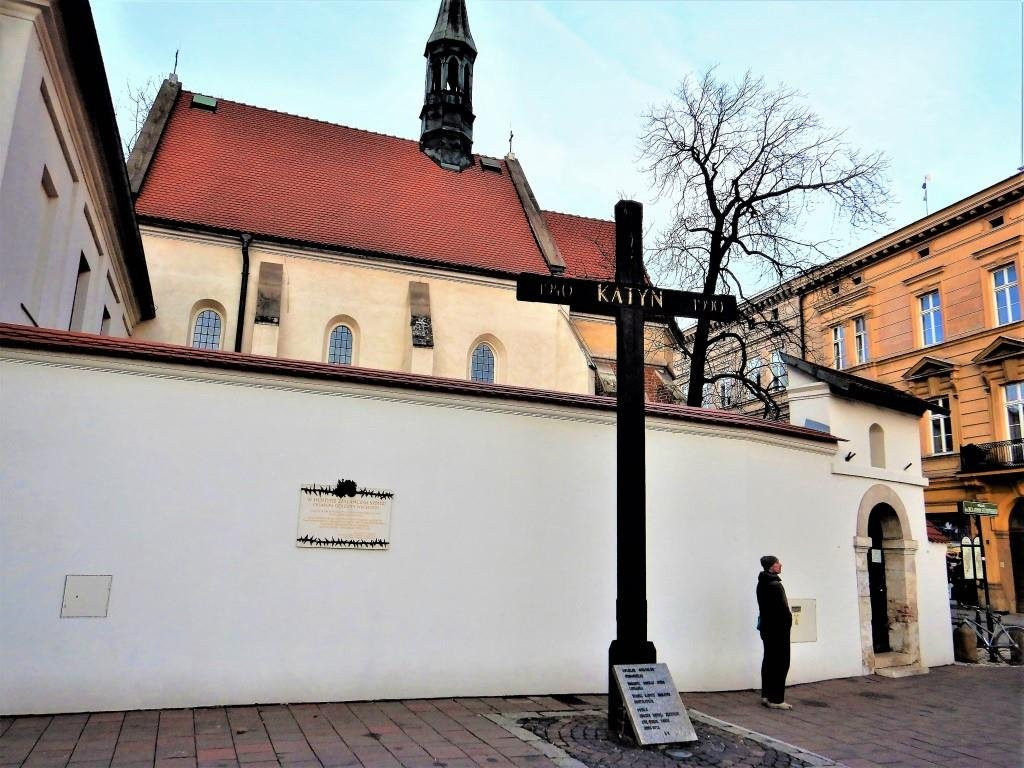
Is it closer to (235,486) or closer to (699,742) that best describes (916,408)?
(699,742)

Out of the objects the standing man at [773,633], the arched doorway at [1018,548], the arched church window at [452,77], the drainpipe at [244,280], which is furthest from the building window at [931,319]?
the drainpipe at [244,280]

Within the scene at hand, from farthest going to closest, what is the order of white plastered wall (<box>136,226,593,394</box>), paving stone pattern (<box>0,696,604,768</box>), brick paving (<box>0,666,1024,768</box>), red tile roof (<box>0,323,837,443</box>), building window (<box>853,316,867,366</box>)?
building window (<box>853,316,867,366</box>) < white plastered wall (<box>136,226,593,394</box>) < red tile roof (<box>0,323,837,443</box>) < brick paving (<box>0,666,1024,768</box>) < paving stone pattern (<box>0,696,604,768</box>)

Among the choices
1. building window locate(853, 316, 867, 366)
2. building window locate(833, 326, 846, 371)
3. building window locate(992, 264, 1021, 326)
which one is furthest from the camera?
building window locate(833, 326, 846, 371)

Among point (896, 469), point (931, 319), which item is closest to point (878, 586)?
point (896, 469)

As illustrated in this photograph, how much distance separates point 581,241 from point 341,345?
34.1 ft

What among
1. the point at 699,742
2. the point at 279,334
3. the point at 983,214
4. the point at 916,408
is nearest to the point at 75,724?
the point at 699,742

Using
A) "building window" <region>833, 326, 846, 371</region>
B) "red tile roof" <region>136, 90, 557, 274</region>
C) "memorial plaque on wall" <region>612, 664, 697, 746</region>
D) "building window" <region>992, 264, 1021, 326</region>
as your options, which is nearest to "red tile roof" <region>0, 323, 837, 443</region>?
"memorial plaque on wall" <region>612, 664, 697, 746</region>

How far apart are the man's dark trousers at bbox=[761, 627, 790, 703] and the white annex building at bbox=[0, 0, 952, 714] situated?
0.76 meters

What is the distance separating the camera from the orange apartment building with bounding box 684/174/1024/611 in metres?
23.3

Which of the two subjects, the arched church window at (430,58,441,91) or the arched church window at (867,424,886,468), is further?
the arched church window at (430,58,441,91)

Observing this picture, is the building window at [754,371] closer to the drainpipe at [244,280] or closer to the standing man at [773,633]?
the standing man at [773,633]

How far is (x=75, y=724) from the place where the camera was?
5.53 metres

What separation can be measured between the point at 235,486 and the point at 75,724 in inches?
86.2

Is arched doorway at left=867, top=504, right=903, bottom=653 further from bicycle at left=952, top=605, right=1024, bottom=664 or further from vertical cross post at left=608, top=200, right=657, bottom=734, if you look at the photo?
vertical cross post at left=608, top=200, right=657, bottom=734
